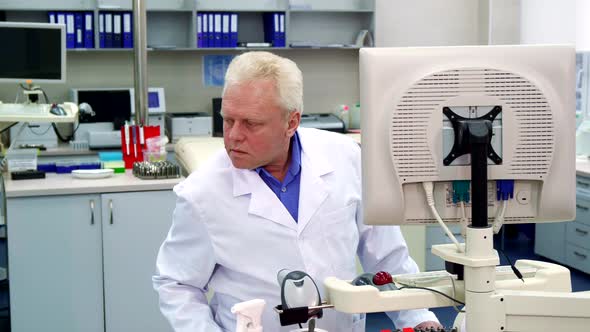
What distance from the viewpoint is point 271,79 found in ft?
5.59

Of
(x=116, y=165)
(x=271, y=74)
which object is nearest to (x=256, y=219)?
(x=271, y=74)

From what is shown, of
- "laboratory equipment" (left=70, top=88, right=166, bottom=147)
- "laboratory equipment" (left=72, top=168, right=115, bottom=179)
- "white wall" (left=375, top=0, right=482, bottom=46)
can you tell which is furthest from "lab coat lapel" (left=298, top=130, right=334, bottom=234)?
"white wall" (left=375, top=0, right=482, bottom=46)

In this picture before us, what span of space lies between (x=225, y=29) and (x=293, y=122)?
402 cm

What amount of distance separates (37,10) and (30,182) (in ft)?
7.80

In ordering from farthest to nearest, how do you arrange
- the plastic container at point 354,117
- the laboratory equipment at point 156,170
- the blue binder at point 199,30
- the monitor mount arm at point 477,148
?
the plastic container at point 354,117
the blue binder at point 199,30
the laboratory equipment at point 156,170
the monitor mount arm at point 477,148

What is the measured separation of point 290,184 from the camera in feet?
6.09

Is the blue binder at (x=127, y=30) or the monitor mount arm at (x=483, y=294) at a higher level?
the blue binder at (x=127, y=30)

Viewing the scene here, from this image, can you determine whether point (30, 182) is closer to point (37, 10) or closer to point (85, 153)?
point (85, 153)

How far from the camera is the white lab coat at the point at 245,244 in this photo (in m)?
1.76

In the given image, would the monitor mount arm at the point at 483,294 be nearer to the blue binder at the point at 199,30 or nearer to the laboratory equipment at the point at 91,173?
the laboratory equipment at the point at 91,173

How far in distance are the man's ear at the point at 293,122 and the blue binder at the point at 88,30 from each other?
156 inches

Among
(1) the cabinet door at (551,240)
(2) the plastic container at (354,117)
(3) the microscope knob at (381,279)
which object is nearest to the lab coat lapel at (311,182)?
(3) the microscope knob at (381,279)

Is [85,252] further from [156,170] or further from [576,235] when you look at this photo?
[576,235]

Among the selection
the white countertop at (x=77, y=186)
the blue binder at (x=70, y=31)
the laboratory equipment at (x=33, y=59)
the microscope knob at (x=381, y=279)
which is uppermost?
the blue binder at (x=70, y=31)
